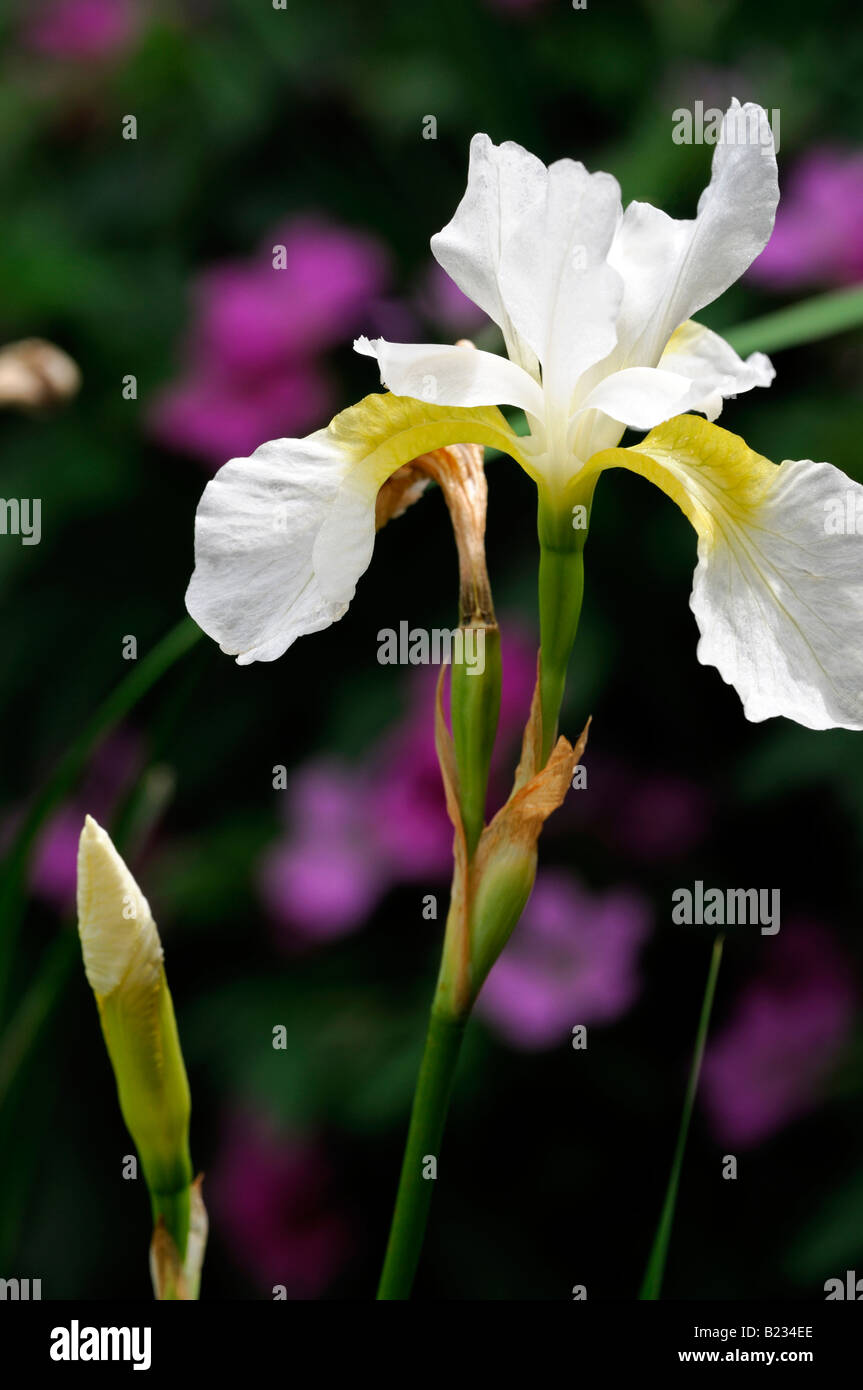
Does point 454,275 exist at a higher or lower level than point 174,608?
lower

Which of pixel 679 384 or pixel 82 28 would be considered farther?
pixel 82 28

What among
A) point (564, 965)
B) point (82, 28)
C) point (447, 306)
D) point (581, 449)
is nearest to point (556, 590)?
point (581, 449)

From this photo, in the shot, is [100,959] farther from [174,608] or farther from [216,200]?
[216,200]

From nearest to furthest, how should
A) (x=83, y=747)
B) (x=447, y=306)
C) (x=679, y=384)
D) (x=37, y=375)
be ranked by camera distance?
(x=679, y=384) → (x=83, y=747) → (x=37, y=375) → (x=447, y=306)

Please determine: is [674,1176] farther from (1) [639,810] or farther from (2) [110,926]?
(1) [639,810]

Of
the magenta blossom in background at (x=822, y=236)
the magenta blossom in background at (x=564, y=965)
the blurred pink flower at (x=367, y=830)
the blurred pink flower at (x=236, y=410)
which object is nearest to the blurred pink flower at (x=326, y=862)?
the blurred pink flower at (x=367, y=830)

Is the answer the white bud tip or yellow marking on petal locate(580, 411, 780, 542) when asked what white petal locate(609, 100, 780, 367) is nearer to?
yellow marking on petal locate(580, 411, 780, 542)

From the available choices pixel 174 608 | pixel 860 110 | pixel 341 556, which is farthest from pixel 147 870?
pixel 860 110
